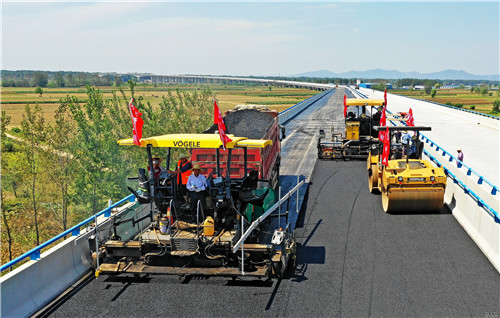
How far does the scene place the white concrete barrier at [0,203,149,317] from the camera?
795cm

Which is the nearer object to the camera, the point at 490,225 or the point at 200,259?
the point at 200,259

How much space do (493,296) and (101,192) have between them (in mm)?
23416

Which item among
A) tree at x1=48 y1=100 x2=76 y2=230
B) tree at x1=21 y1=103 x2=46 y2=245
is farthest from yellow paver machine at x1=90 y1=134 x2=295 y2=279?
tree at x1=48 y1=100 x2=76 y2=230

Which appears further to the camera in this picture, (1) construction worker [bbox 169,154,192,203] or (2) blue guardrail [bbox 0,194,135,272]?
(1) construction worker [bbox 169,154,192,203]

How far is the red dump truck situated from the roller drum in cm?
411

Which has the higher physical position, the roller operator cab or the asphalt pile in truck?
the asphalt pile in truck

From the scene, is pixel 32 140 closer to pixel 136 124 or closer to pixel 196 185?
pixel 136 124

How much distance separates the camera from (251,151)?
14.0 meters

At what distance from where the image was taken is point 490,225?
1112 centimetres

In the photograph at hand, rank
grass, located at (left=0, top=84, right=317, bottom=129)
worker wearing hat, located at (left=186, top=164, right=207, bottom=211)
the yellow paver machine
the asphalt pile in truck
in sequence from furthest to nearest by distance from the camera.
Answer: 1. grass, located at (left=0, top=84, right=317, bottom=129)
2. the asphalt pile in truck
3. worker wearing hat, located at (left=186, top=164, right=207, bottom=211)
4. the yellow paver machine

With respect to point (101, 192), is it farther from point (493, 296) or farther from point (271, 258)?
point (493, 296)

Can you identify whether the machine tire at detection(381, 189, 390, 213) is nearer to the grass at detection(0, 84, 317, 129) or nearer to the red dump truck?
the red dump truck

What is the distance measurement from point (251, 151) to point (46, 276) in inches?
Result: 278

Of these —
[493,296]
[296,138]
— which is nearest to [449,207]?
[493,296]
